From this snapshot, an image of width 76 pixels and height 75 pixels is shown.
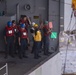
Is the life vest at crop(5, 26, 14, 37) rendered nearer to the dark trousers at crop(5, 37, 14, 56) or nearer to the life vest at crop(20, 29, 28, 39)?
the dark trousers at crop(5, 37, 14, 56)

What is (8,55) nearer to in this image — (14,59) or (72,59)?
(14,59)

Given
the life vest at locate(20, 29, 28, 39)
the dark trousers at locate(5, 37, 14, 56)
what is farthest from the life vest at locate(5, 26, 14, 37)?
the life vest at locate(20, 29, 28, 39)

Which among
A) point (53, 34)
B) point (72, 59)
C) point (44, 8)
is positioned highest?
point (44, 8)

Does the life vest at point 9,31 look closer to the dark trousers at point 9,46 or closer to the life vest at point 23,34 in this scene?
the dark trousers at point 9,46

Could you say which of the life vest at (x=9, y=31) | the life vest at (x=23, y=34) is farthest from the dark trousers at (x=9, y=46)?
the life vest at (x=23, y=34)

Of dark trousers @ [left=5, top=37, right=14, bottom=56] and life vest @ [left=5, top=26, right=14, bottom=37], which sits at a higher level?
life vest @ [left=5, top=26, right=14, bottom=37]

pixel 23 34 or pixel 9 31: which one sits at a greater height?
pixel 9 31

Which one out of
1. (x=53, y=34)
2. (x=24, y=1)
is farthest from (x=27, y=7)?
(x=53, y=34)

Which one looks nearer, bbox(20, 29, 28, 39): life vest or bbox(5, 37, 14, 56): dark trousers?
bbox(20, 29, 28, 39): life vest

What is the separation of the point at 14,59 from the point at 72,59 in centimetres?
481

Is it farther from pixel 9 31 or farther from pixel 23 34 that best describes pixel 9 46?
pixel 23 34

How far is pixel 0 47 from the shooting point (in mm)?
15188

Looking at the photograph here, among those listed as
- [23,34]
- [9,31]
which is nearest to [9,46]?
[9,31]

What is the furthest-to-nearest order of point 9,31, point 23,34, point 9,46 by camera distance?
point 9,46 < point 9,31 < point 23,34
